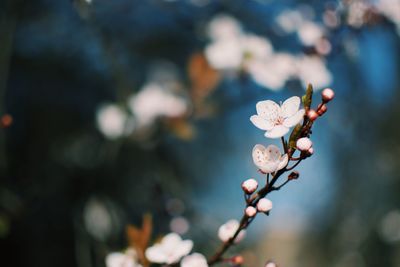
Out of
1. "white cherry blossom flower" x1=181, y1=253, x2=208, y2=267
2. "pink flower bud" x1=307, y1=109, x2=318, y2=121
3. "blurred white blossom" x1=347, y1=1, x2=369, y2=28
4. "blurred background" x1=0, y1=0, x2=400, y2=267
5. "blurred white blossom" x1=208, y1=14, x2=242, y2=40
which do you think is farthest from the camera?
"blurred white blossom" x1=208, y1=14, x2=242, y2=40

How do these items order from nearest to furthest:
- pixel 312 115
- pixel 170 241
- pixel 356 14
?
pixel 312 115
pixel 170 241
pixel 356 14

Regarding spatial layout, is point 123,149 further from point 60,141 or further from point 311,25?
point 311,25

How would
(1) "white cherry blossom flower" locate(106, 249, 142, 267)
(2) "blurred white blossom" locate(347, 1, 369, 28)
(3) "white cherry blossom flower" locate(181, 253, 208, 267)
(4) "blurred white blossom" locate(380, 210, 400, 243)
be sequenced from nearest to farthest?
1. (3) "white cherry blossom flower" locate(181, 253, 208, 267)
2. (1) "white cherry blossom flower" locate(106, 249, 142, 267)
3. (2) "blurred white blossom" locate(347, 1, 369, 28)
4. (4) "blurred white blossom" locate(380, 210, 400, 243)

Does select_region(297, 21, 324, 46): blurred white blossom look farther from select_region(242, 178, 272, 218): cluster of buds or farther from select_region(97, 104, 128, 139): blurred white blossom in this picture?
select_region(242, 178, 272, 218): cluster of buds

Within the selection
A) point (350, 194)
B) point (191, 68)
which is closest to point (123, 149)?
point (191, 68)

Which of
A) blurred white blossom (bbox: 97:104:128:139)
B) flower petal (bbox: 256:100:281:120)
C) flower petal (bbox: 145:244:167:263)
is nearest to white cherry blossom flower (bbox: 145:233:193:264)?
flower petal (bbox: 145:244:167:263)

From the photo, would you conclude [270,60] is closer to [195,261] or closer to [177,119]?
[177,119]

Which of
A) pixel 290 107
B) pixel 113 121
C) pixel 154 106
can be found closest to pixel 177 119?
pixel 154 106
